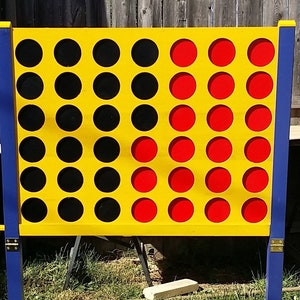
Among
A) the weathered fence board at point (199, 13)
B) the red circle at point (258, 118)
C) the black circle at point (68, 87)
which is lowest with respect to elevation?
the red circle at point (258, 118)

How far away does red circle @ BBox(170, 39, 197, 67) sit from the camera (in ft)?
6.17

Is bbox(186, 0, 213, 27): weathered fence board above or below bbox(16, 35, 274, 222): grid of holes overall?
above

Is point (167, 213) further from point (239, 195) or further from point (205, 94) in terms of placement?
point (205, 94)

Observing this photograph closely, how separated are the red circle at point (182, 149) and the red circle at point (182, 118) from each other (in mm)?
44

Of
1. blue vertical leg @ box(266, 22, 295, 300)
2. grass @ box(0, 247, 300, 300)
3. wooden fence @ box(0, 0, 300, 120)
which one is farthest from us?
wooden fence @ box(0, 0, 300, 120)

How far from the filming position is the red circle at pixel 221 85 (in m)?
1.90

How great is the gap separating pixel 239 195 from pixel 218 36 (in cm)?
60

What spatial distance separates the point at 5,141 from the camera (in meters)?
1.93

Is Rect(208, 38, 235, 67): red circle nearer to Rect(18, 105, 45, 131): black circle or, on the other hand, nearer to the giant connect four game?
the giant connect four game

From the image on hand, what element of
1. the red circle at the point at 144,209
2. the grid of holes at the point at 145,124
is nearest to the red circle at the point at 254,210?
the grid of holes at the point at 145,124

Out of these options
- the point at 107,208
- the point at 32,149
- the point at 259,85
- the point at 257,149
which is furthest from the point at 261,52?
the point at 32,149

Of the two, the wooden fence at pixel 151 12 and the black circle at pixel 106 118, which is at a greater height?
the wooden fence at pixel 151 12

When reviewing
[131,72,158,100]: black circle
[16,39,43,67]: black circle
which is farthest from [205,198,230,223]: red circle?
[16,39,43,67]: black circle

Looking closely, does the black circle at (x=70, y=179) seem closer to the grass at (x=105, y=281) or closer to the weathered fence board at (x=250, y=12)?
the grass at (x=105, y=281)
